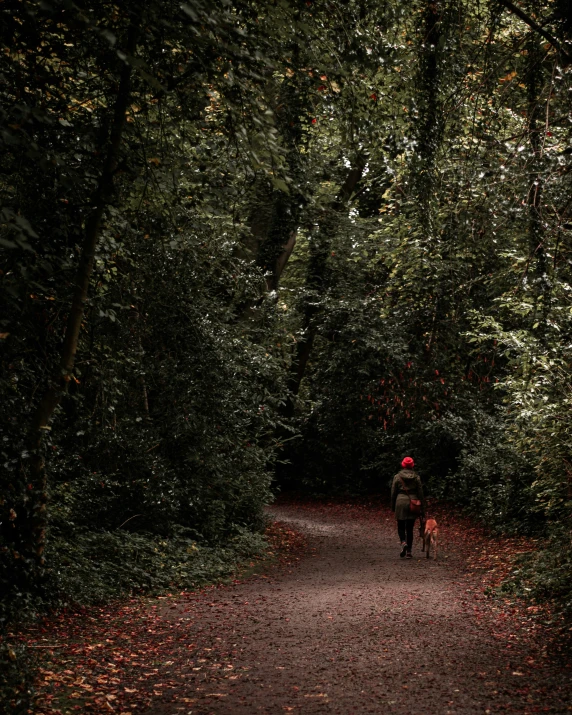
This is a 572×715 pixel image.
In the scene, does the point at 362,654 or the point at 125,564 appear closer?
the point at 362,654

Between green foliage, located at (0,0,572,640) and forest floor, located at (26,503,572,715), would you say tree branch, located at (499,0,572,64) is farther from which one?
forest floor, located at (26,503,572,715)

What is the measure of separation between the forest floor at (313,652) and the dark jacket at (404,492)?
2001 mm

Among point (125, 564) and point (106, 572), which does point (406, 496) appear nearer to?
point (125, 564)

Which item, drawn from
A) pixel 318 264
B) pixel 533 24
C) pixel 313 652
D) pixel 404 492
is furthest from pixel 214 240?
pixel 318 264

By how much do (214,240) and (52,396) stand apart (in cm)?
658

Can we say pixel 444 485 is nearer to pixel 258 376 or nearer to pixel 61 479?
pixel 258 376

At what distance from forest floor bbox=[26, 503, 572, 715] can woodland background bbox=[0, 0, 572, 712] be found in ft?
2.23

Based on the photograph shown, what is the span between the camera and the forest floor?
229 inches

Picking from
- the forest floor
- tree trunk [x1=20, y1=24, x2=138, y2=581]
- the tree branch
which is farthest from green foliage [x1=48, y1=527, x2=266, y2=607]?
the tree branch

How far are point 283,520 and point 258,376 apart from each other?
7275mm

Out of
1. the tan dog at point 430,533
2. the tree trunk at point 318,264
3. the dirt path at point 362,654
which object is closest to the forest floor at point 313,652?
the dirt path at point 362,654

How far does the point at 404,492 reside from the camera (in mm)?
14289

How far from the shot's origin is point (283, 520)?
21.4 metres

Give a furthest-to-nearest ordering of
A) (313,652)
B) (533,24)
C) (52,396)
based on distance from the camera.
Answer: (52,396) → (313,652) → (533,24)
